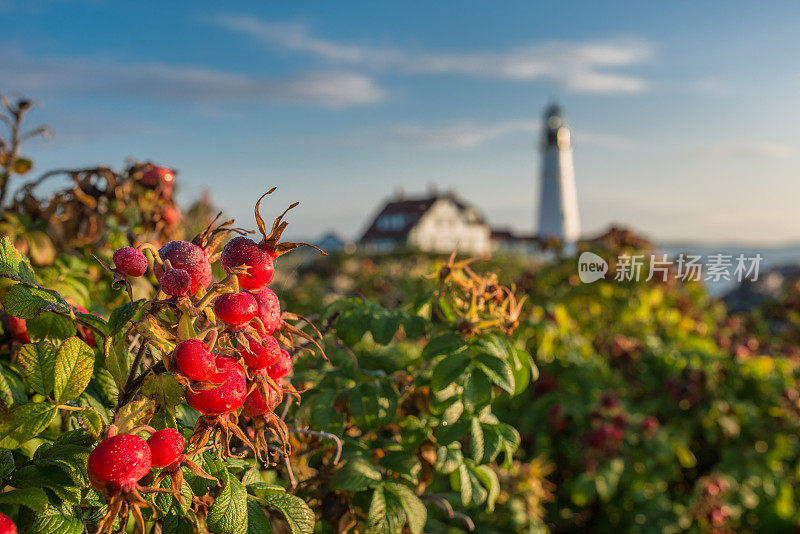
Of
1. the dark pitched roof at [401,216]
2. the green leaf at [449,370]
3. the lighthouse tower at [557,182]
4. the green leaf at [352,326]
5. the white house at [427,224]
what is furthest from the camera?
the lighthouse tower at [557,182]

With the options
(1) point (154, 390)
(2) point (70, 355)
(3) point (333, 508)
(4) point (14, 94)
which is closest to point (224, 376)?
(1) point (154, 390)

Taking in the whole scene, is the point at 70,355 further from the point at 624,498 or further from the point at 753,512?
the point at 753,512

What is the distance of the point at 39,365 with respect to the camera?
903 millimetres

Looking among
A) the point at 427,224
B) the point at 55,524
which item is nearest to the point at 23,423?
the point at 55,524

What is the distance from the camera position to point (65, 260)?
5.66 ft

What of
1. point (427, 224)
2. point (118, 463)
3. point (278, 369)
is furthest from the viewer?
point (427, 224)

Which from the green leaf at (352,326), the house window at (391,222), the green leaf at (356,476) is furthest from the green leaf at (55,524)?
the house window at (391,222)

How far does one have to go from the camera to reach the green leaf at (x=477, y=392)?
134 cm

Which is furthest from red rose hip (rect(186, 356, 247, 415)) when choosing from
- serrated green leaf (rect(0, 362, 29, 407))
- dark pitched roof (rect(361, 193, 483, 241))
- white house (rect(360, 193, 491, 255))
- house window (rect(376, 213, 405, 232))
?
house window (rect(376, 213, 405, 232))

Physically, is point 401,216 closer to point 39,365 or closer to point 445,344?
point 445,344

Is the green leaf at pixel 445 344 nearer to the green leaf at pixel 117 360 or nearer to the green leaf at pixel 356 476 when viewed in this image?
the green leaf at pixel 356 476

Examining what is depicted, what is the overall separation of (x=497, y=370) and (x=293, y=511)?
21.7 inches

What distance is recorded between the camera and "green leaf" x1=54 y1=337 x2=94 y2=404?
2.89ft

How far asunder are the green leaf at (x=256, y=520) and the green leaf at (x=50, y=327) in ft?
1.30
